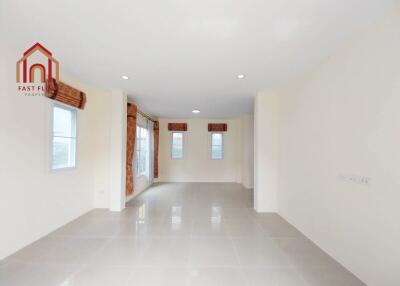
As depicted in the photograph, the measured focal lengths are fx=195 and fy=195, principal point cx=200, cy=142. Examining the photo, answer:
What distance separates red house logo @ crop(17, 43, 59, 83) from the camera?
7.84 feet

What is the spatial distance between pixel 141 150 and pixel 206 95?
2947mm

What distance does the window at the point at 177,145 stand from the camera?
25.0 ft

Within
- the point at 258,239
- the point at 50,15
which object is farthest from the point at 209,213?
the point at 50,15

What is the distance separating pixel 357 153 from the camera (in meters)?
1.96

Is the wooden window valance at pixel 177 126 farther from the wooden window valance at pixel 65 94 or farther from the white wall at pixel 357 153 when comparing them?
the white wall at pixel 357 153

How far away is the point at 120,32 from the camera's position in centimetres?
199

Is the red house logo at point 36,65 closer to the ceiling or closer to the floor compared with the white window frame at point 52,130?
closer to the ceiling

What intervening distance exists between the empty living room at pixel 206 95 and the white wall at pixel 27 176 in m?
0.02

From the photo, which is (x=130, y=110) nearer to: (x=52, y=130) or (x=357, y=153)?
(x=52, y=130)

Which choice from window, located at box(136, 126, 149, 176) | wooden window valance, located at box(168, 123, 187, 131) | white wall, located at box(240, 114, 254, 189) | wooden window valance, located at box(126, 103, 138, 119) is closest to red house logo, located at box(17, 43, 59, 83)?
wooden window valance, located at box(126, 103, 138, 119)

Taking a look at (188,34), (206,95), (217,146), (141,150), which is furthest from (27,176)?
(217,146)

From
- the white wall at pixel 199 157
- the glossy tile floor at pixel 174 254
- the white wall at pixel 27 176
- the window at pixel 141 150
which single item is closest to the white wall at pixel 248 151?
the white wall at pixel 199 157

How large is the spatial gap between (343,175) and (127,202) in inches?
169

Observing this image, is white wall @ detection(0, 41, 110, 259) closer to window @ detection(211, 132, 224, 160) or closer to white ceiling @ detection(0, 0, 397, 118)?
white ceiling @ detection(0, 0, 397, 118)
